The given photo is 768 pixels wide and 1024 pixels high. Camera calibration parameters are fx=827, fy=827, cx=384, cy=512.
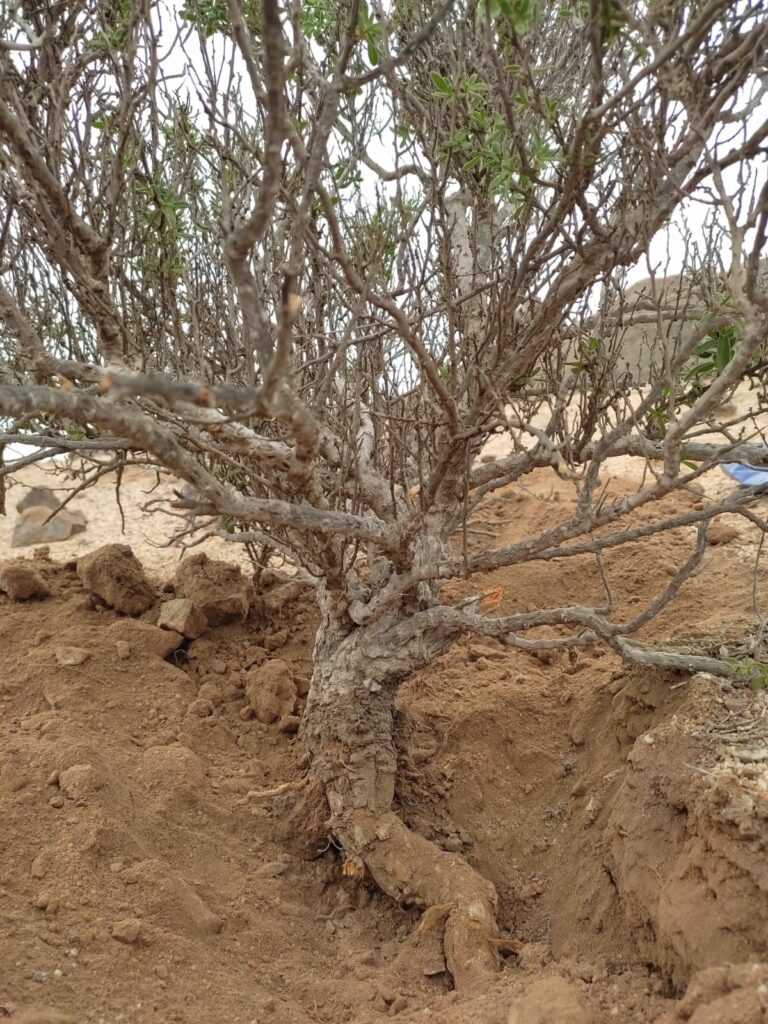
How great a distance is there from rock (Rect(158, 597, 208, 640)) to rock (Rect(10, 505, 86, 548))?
2.12m

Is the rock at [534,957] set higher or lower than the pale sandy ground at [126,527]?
lower

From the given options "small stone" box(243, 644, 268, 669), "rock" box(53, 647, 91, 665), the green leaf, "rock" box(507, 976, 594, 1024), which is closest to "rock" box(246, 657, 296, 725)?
"small stone" box(243, 644, 268, 669)

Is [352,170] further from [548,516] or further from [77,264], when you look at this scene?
A: [548,516]

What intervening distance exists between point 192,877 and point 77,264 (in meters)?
1.99

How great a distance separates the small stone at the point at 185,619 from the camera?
13.6 ft

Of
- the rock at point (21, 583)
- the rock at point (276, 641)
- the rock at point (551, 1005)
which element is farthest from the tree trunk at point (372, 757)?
the rock at point (21, 583)

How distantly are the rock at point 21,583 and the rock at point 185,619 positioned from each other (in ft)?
2.38

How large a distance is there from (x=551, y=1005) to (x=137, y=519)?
4.96 meters

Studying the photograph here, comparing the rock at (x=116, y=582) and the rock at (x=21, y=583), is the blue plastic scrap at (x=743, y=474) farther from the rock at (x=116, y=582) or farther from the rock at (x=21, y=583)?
the rock at (x=21, y=583)

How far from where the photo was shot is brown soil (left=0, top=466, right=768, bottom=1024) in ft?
6.84

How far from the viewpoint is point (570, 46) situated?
3.68 metres

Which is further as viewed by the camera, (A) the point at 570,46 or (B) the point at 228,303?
(A) the point at 570,46

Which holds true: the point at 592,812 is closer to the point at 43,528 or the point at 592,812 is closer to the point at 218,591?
the point at 218,591

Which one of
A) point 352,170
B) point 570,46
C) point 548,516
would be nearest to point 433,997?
point 352,170
